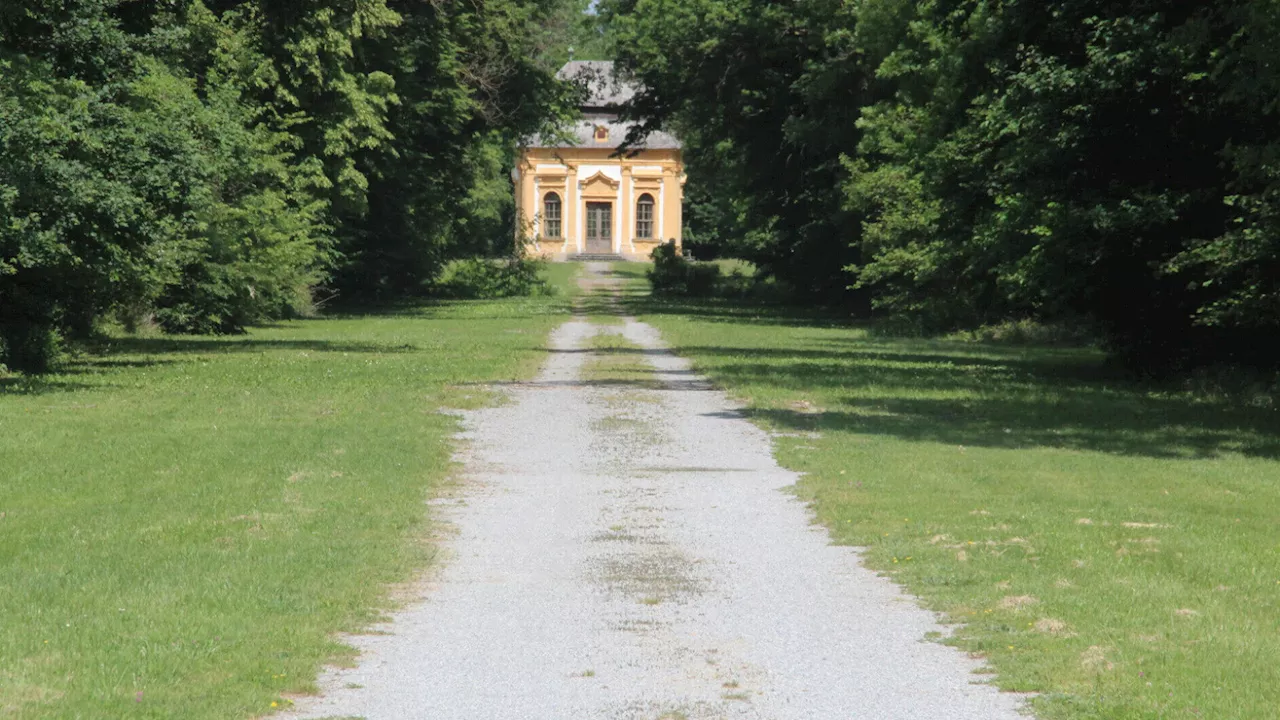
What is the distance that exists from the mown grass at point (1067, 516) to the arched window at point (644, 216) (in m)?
86.8

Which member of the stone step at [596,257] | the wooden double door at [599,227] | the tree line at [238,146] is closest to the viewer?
the tree line at [238,146]

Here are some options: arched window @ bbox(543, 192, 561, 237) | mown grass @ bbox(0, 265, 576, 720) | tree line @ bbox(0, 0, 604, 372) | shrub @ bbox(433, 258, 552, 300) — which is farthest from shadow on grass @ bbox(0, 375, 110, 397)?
arched window @ bbox(543, 192, 561, 237)

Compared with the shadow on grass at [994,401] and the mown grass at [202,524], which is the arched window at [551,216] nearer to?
the shadow on grass at [994,401]

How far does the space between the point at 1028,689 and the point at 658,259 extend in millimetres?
71240

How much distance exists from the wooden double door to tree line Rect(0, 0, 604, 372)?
3758 cm

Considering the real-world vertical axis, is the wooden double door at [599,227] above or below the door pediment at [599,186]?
below

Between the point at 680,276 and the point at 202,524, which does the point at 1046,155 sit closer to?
the point at 202,524

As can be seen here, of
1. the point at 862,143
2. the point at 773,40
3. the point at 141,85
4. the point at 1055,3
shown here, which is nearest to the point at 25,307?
the point at 141,85

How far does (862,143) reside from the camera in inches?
1780

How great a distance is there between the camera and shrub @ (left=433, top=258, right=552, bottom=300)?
235ft

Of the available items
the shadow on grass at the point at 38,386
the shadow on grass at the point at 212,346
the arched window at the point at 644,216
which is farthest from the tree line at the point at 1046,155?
the arched window at the point at 644,216

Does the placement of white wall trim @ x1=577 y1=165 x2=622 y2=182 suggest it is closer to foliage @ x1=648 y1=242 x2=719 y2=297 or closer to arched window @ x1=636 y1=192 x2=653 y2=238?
arched window @ x1=636 y1=192 x2=653 y2=238

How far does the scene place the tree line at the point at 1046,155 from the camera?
21891mm

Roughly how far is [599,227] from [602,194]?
2826 millimetres
